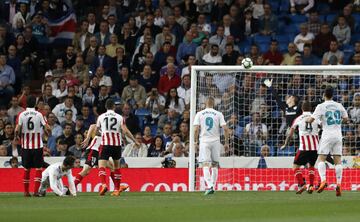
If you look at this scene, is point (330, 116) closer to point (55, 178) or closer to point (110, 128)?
point (110, 128)

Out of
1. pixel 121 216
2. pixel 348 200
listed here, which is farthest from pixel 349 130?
pixel 121 216

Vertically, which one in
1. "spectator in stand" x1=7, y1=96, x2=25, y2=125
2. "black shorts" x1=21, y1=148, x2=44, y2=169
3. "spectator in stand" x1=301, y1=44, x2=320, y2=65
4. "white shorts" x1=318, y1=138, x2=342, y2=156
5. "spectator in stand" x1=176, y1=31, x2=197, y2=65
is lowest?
"black shorts" x1=21, y1=148, x2=44, y2=169

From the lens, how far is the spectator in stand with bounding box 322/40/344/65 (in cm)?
2877

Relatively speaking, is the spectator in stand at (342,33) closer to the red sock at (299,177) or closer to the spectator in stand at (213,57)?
the spectator in stand at (213,57)

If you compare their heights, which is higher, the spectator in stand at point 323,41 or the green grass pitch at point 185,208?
the spectator in stand at point 323,41

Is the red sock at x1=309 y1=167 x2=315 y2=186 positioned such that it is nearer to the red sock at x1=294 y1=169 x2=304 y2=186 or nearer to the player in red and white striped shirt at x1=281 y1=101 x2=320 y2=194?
the player in red and white striped shirt at x1=281 y1=101 x2=320 y2=194

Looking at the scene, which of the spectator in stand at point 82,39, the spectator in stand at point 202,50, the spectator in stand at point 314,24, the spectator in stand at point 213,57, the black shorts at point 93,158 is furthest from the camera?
the spectator in stand at point 82,39

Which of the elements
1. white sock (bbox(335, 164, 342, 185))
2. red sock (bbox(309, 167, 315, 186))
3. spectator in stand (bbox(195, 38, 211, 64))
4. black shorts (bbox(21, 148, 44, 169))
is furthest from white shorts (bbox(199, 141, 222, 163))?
spectator in stand (bbox(195, 38, 211, 64))

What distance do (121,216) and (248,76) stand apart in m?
11.2

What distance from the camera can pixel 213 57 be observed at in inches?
1154

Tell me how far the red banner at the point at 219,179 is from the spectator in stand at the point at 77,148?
1.21 meters

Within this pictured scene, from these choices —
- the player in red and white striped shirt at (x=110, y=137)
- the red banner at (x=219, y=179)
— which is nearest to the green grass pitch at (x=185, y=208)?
the player in red and white striped shirt at (x=110, y=137)

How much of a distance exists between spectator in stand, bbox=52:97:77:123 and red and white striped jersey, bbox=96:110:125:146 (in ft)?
19.2

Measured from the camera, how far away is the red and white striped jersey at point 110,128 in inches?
892
